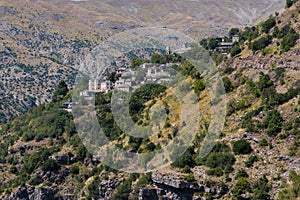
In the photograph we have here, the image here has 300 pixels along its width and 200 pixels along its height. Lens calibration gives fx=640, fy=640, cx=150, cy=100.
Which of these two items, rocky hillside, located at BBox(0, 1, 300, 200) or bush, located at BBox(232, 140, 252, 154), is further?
bush, located at BBox(232, 140, 252, 154)

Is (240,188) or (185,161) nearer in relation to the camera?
(240,188)

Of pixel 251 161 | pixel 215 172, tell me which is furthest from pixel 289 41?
pixel 215 172

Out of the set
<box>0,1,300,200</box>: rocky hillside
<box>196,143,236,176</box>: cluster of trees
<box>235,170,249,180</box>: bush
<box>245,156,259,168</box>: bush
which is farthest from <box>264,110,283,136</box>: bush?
<box>235,170,249,180</box>: bush

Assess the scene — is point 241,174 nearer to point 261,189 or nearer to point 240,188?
point 240,188

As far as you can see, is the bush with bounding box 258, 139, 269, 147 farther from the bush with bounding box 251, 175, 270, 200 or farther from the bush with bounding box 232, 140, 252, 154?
the bush with bounding box 251, 175, 270, 200

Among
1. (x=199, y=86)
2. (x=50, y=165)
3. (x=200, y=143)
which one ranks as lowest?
(x=50, y=165)

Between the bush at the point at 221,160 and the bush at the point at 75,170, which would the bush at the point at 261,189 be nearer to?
the bush at the point at 221,160

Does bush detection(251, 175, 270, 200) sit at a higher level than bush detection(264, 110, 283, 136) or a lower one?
lower

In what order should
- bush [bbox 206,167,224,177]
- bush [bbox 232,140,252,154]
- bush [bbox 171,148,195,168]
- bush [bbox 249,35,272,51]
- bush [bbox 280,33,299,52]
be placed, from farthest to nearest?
bush [bbox 249,35,272,51]
bush [bbox 280,33,299,52]
bush [bbox 171,148,195,168]
bush [bbox 232,140,252,154]
bush [bbox 206,167,224,177]

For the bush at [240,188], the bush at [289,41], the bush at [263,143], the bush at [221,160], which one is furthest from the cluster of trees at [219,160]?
the bush at [289,41]

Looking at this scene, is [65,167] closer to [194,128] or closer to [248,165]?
[194,128]

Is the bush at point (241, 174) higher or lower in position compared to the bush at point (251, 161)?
lower

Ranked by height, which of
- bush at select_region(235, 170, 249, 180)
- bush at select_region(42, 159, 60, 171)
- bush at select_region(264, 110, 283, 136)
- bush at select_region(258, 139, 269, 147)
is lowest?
bush at select_region(42, 159, 60, 171)
